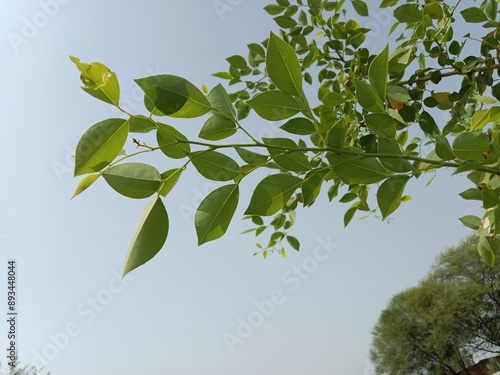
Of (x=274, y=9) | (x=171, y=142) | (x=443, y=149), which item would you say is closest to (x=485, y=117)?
(x=443, y=149)

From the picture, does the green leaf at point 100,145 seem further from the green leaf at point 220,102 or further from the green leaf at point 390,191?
the green leaf at point 390,191

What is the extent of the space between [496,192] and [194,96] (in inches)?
19.5

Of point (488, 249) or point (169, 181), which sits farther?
point (488, 249)

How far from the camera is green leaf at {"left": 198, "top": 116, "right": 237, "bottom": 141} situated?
1.70 feet

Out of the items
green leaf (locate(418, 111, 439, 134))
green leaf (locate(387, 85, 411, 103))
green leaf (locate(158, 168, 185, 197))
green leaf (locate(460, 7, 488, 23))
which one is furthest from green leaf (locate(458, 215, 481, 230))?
green leaf (locate(158, 168, 185, 197))

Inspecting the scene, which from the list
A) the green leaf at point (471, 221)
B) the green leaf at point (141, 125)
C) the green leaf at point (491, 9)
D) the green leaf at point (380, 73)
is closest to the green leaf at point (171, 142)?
the green leaf at point (141, 125)

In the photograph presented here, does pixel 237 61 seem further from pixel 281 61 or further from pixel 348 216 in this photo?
pixel 281 61

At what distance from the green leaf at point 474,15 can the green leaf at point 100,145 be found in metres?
0.88

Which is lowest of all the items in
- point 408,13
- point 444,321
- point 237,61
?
point 444,321

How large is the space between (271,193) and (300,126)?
0.31 feet

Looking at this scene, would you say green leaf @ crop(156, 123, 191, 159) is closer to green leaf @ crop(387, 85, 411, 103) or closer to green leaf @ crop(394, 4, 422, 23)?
green leaf @ crop(387, 85, 411, 103)

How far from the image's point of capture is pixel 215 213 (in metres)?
0.50

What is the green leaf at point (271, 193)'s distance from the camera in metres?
0.51

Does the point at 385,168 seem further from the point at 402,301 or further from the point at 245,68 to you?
the point at 402,301
